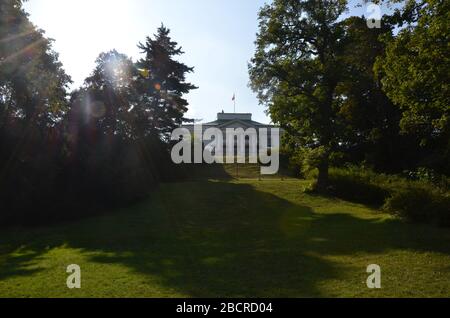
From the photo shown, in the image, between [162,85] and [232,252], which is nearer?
[232,252]

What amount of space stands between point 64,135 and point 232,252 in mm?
15567

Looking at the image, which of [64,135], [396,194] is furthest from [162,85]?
[396,194]

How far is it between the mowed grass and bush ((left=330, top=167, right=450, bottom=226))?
2.89 feet

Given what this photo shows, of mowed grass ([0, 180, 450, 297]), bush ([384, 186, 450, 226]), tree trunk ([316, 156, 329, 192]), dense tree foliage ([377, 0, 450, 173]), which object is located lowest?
mowed grass ([0, 180, 450, 297])

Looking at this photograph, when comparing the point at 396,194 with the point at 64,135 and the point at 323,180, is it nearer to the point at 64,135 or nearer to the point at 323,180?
the point at 323,180

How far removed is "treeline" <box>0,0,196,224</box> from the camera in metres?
23.1

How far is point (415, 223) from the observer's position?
17.2m

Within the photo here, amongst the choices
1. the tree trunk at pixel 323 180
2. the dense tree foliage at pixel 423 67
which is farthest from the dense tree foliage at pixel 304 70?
the dense tree foliage at pixel 423 67

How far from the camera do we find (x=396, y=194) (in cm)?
1973

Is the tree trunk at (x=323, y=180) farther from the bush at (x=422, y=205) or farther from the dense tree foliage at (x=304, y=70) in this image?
the bush at (x=422, y=205)

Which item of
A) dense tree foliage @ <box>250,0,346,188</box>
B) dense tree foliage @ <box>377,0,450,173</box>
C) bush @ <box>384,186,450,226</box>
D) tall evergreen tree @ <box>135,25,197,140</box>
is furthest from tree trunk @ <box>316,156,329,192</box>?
tall evergreen tree @ <box>135,25,197,140</box>

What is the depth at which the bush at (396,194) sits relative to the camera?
17.2 meters

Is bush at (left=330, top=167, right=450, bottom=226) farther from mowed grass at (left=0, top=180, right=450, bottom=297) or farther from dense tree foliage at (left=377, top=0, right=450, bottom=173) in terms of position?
dense tree foliage at (left=377, top=0, right=450, bottom=173)
